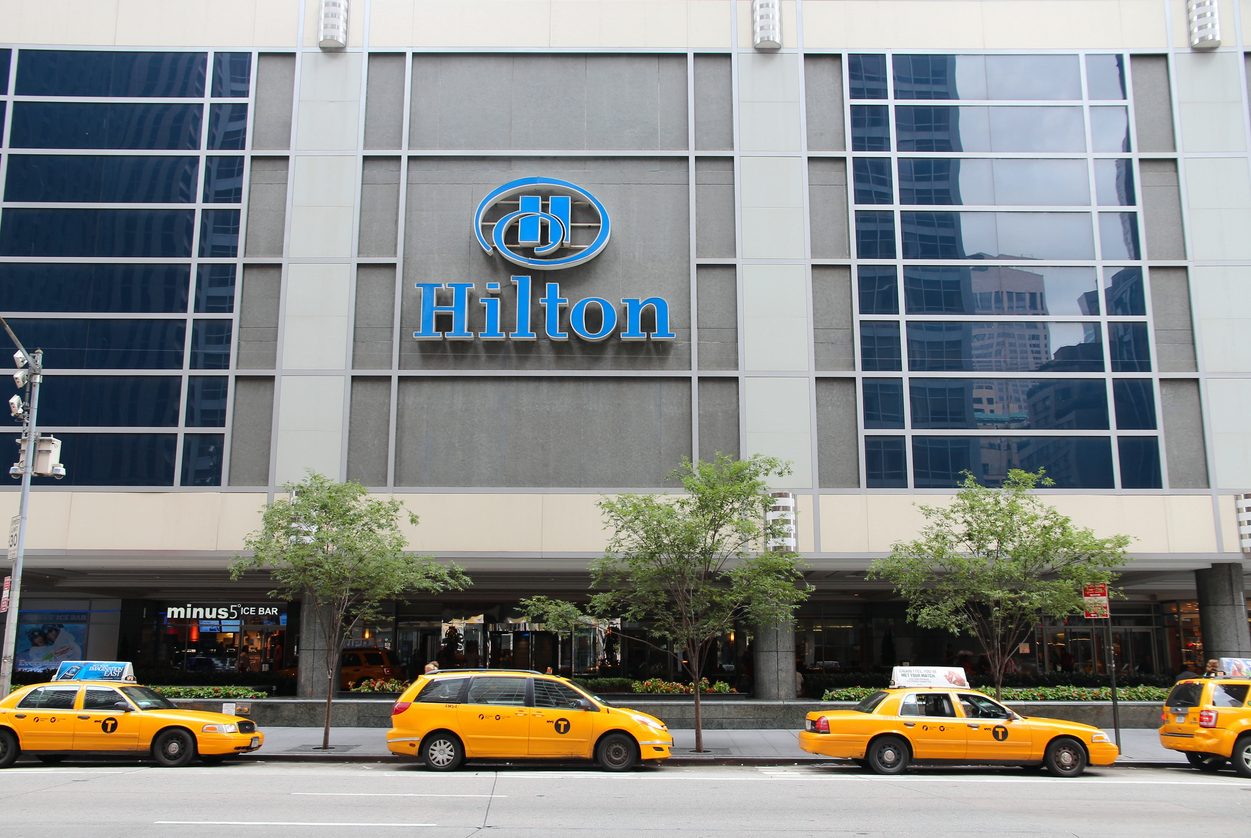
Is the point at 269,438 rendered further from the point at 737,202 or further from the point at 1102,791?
the point at 1102,791

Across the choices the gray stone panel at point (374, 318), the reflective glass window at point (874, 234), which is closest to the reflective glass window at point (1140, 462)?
the reflective glass window at point (874, 234)

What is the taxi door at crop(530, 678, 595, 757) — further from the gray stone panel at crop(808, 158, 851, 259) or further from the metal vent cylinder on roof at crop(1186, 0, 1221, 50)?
the metal vent cylinder on roof at crop(1186, 0, 1221, 50)

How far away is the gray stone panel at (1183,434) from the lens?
2681 centimetres

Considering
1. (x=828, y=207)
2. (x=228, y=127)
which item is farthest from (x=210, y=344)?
(x=828, y=207)

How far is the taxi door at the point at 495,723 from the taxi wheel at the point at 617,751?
1.27 metres

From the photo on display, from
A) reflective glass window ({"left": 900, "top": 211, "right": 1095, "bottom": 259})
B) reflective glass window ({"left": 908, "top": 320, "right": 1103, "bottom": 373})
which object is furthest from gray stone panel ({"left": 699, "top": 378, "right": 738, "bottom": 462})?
reflective glass window ({"left": 900, "top": 211, "right": 1095, "bottom": 259})

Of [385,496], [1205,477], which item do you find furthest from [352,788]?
[1205,477]

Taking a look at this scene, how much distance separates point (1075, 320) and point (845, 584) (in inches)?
383

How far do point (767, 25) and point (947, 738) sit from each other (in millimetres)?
20086

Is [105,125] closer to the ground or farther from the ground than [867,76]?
closer to the ground

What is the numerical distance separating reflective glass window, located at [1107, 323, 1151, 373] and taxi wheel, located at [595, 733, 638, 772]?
17922mm

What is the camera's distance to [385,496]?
2638cm

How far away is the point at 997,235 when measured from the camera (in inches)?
1110

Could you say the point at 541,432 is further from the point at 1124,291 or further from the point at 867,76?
the point at 1124,291
